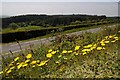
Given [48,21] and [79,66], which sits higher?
[48,21]

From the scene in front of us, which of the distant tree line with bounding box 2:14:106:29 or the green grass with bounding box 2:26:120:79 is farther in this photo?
the distant tree line with bounding box 2:14:106:29

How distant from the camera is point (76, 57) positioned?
24.2 feet

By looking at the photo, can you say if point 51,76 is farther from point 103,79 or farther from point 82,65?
point 103,79

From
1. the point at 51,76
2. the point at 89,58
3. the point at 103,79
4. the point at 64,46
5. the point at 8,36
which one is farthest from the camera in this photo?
the point at 8,36

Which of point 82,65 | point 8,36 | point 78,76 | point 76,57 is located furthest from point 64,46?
point 8,36

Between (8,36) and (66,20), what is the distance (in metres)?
42.6

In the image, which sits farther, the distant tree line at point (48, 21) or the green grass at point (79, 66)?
the distant tree line at point (48, 21)

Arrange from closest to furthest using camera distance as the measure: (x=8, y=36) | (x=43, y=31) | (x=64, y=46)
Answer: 1. (x=64, y=46)
2. (x=8, y=36)
3. (x=43, y=31)

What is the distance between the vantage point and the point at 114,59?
6738 millimetres

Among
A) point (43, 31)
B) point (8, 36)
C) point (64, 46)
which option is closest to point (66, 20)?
point (43, 31)

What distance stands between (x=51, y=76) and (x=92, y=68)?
0.96m

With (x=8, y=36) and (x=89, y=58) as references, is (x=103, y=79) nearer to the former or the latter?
(x=89, y=58)

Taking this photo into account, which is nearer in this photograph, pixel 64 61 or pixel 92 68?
pixel 92 68

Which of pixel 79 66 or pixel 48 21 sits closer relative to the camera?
pixel 79 66
